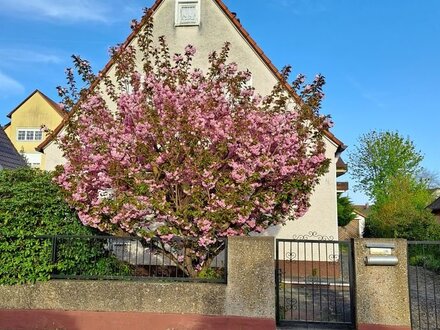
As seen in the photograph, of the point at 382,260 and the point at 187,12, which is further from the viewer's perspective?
the point at 187,12

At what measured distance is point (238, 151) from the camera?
7.07 meters


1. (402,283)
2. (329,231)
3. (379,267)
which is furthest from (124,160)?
(329,231)

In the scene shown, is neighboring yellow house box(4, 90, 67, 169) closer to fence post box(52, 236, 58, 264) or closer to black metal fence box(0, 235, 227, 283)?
black metal fence box(0, 235, 227, 283)

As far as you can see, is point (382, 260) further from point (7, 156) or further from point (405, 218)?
point (7, 156)

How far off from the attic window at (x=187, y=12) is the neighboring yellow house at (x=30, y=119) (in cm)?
2750

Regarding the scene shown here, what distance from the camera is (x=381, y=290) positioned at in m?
6.70

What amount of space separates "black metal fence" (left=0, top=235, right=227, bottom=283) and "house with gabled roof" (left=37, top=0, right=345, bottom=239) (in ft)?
16.4

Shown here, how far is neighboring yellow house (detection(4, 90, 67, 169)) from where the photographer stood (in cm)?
3769

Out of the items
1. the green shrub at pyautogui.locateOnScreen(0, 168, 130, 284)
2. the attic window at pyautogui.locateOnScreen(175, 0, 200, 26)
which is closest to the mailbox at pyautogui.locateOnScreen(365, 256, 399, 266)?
the green shrub at pyautogui.locateOnScreen(0, 168, 130, 284)

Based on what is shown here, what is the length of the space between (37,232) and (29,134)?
34380 millimetres

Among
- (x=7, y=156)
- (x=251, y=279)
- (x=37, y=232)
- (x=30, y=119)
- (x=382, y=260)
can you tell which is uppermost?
(x=30, y=119)

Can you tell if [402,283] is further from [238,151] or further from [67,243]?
[67,243]

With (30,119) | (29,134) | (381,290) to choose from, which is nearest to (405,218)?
(381,290)

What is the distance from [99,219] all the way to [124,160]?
3.88 ft
